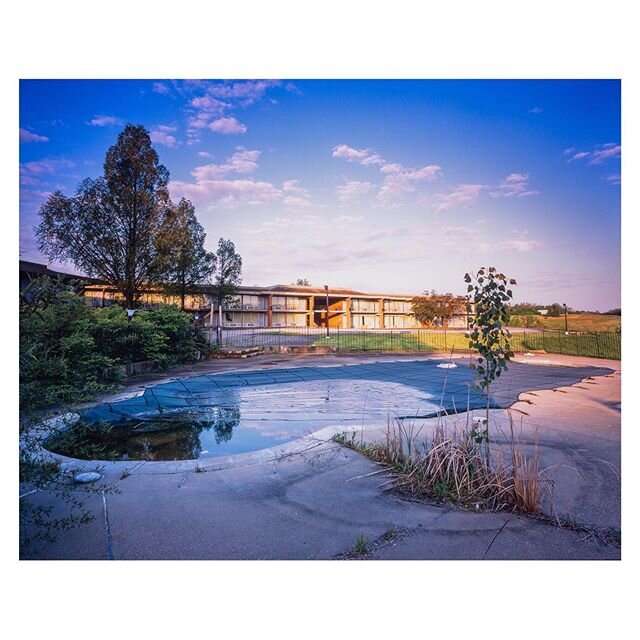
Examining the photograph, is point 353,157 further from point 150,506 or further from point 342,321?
point 342,321

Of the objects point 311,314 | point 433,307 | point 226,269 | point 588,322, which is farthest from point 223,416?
point 311,314

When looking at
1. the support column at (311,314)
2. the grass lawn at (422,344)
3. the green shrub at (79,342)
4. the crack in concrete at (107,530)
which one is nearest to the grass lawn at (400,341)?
the grass lawn at (422,344)

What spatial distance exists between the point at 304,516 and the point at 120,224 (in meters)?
10.4

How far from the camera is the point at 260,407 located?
15.7 feet

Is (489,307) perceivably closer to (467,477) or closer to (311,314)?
(467,477)

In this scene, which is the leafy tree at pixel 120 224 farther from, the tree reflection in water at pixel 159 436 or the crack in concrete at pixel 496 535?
the crack in concrete at pixel 496 535

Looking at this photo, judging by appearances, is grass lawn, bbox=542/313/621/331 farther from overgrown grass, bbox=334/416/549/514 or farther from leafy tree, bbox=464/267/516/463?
overgrown grass, bbox=334/416/549/514

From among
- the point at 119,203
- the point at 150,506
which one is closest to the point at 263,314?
the point at 119,203

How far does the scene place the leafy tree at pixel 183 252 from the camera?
35.7 feet

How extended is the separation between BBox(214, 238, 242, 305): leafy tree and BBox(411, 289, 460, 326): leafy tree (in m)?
11.2

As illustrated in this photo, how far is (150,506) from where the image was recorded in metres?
1.93

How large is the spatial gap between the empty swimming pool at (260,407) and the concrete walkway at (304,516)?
39 cm

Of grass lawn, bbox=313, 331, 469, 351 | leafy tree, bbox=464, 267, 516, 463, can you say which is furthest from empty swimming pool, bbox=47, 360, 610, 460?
grass lawn, bbox=313, 331, 469, 351
